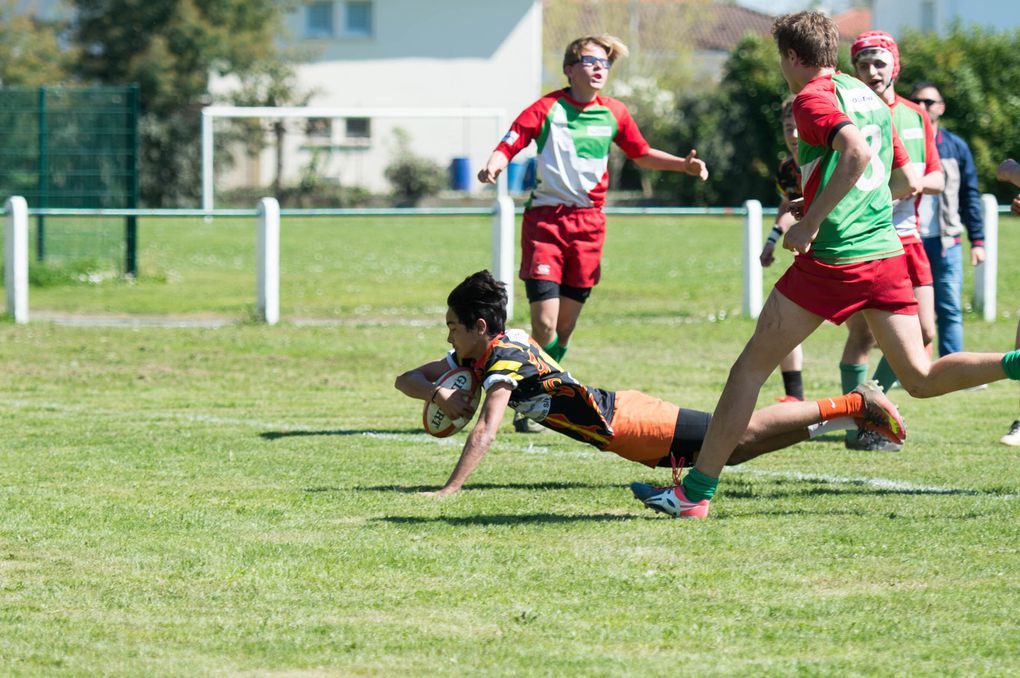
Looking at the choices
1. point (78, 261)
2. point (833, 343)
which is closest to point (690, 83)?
point (78, 261)

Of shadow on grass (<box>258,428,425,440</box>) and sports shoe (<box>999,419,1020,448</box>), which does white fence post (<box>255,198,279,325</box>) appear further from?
sports shoe (<box>999,419,1020,448</box>)

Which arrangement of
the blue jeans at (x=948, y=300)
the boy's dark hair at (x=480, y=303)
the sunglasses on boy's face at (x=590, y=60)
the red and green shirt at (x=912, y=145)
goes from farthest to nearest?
the blue jeans at (x=948, y=300) < the sunglasses on boy's face at (x=590, y=60) < the red and green shirt at (x=912, y=145) < the boy's dark hair at (x=480, y=303)

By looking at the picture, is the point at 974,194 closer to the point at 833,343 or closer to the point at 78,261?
the point at 833,343

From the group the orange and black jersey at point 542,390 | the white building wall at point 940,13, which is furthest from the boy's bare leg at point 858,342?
the white building wall at point 940,13

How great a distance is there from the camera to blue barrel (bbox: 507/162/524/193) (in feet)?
140

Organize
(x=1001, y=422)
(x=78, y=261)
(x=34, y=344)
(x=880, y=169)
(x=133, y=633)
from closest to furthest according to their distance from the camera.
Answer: (x=133, y=633), (x=880, y=169), (x=1001, y=422), (x=34, y=344), (x=78, y=261)

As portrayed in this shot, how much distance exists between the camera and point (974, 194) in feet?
37.8

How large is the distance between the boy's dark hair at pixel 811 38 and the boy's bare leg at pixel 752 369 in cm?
95

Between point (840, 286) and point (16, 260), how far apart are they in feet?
36.5

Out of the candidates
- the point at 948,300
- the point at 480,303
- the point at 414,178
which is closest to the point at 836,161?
the point at 480,303

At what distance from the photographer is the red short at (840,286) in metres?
Answer: 6.30

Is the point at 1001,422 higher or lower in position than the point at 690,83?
lower

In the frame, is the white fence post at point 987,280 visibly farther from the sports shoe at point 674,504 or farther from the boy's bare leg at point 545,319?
the sports shoe at point 674,504

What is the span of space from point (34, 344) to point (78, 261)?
669 centimetres
